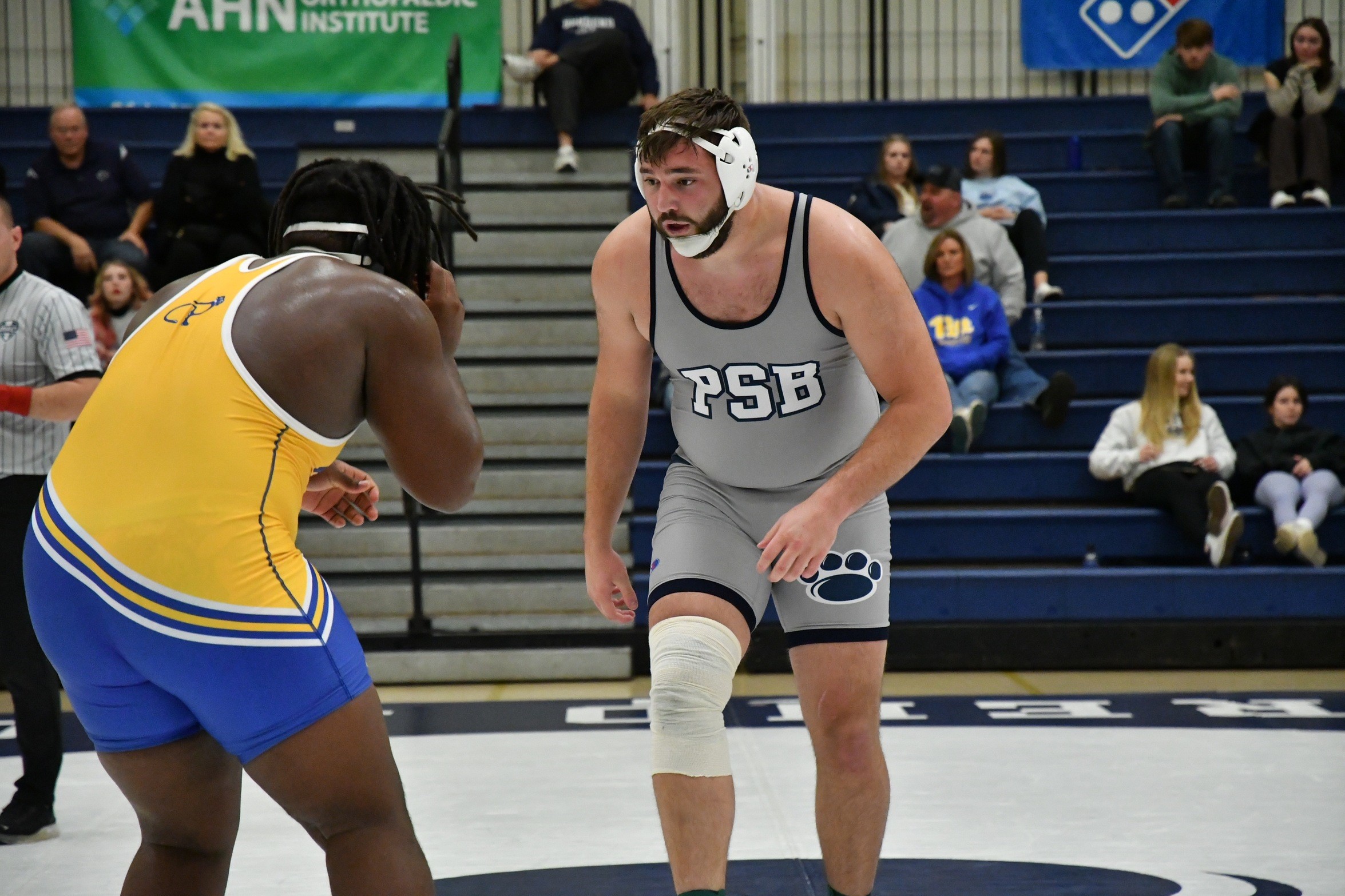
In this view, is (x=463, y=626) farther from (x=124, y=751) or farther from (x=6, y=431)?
(x=124, y=751)

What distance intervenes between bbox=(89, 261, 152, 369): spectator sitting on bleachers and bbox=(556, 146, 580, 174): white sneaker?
2.81 meters

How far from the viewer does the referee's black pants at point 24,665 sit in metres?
3.65

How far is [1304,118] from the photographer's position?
28.7 feet

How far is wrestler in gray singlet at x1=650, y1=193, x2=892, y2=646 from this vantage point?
2.61 metres

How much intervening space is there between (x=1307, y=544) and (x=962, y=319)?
76.2 inches

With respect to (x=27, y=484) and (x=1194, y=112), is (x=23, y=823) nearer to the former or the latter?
(x=27, y=484)

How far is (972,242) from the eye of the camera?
7922mm

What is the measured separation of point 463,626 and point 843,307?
446cm

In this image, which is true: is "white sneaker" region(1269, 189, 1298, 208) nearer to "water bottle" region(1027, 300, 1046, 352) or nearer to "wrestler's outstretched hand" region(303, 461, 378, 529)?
"water bottle" region(1027, 300, 1046, 352)

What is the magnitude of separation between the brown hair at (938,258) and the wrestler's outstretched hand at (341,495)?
18.2ft

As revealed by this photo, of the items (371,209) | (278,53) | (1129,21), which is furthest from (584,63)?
(371,209)

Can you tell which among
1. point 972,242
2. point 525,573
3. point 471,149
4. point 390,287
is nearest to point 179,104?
point 471,149

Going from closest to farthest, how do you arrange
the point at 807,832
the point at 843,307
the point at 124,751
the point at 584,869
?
the point at 124,751, the point at 843,307, the point at 584,869, the point at 807,832

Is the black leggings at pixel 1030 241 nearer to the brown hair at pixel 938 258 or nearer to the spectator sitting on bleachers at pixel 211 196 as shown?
the brown hair at pixel 938 258
